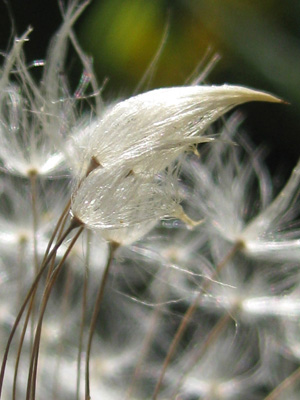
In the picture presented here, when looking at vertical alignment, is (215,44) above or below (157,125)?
above

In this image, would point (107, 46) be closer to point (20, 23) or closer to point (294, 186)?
point (20, 23)

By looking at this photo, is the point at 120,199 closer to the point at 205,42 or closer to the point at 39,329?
the point at 39,329

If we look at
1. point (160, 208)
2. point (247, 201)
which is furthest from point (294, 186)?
point (160, 208)

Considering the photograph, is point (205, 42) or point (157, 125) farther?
point (205, 42)

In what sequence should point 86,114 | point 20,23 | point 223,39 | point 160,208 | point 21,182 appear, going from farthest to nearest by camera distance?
1. point 223,39
2. point 20,23
3. point 21,182
4. point 86,114
5. point 160,208

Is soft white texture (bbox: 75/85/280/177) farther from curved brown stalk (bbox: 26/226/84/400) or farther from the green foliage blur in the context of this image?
the green foliage blur

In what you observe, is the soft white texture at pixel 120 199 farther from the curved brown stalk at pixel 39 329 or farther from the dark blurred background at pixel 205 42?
the dark blurred background at pixel 205 42

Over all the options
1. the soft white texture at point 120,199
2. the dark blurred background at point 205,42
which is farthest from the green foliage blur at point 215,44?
the soft white texture at point 120,199

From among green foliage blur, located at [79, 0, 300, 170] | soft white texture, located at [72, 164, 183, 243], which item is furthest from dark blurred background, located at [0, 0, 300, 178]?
soft white texture, located at [72, 164, 183, 243]

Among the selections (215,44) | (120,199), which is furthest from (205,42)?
(120,199)
